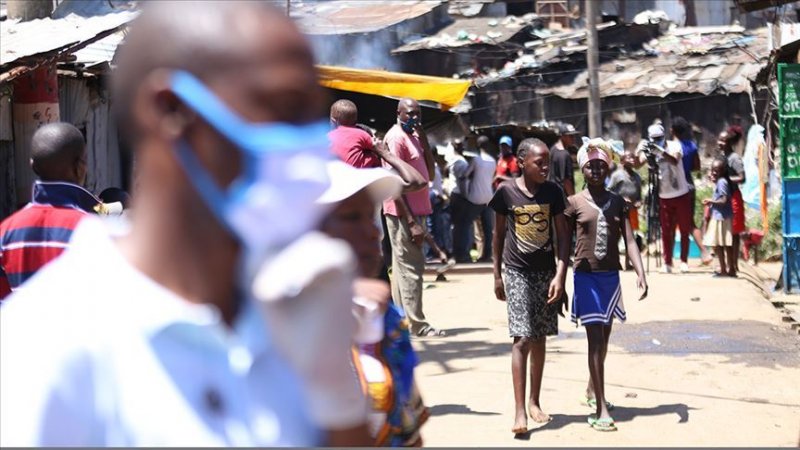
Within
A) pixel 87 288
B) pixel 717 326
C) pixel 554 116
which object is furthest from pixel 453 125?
pixel 87 288

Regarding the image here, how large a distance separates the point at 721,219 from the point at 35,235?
421 inches

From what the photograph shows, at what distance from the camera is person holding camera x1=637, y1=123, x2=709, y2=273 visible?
1458 centimetres

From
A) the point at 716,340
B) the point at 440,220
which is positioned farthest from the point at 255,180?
the point at 440,220

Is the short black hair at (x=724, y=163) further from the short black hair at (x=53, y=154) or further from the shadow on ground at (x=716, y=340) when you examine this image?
the short black hair at (x=53, y=154)

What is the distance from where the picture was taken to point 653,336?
10062 mm

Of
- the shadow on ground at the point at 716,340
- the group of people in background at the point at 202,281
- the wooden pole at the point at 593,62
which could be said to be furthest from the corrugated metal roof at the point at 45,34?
the wooden pole at the point at 593,62

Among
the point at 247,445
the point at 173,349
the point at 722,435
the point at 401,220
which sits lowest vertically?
the point at 722,435

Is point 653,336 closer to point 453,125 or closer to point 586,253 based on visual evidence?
point 586,253

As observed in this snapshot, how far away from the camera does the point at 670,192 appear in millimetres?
14617

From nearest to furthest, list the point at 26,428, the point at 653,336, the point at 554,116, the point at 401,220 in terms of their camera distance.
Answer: the point at 26,428 < the point at 401,220 < the point at 653,336 < the point at 554,116

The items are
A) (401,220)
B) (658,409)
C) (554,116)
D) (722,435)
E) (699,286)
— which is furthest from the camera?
(554,116)

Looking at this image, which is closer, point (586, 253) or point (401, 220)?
point (586, 253)

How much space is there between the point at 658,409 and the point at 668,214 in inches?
301

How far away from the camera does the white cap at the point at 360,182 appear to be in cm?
236
